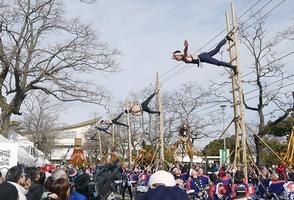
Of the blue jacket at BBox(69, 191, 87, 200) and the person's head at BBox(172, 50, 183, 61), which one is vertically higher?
the person's head at BBox(172, 50, 183, 61)

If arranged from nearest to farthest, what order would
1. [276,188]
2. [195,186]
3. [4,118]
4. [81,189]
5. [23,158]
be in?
[81,189] < [276,188] < [195,186] < [23,158] < [4,118]

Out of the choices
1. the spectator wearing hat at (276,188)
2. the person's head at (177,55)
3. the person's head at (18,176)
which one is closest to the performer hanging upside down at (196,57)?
the person's head at (177,55)

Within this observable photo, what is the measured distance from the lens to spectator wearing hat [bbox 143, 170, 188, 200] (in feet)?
14.4

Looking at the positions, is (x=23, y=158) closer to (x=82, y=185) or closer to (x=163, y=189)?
(x=82, y=185)

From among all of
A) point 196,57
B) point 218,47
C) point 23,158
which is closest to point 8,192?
point 196,57

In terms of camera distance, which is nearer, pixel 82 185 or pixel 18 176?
pixel 18 176

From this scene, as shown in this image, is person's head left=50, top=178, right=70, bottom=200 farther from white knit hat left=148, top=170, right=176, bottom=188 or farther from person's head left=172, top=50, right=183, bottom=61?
person's head left=172, top=50, right=183, bottom=61

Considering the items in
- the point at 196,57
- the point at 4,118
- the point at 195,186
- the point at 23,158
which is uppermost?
the point at 4,118

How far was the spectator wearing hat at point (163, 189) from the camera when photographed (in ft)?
14.4

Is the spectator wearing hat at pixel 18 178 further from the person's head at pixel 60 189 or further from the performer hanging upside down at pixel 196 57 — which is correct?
the performer hanging upside down at pixel 196 57

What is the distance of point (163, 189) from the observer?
14.6 ft

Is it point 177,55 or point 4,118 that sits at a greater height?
point 4,118

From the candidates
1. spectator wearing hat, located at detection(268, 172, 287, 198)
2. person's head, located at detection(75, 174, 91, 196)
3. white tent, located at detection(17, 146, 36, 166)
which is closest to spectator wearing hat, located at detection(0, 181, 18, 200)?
person's head, located at detection(75, 174, 91, 196)

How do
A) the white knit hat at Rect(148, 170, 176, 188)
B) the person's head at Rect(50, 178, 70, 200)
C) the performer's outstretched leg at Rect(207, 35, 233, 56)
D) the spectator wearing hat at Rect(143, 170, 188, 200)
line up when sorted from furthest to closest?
the performer's outstretched leg at Rect(207, 35, 233, 56)
the person's head at Rect(50, 178, 70, 200)
the white knit hat at Rect(148, 170, 176, 188)
the spectator wearing hat at Rect(143, 170, 188, 200)
